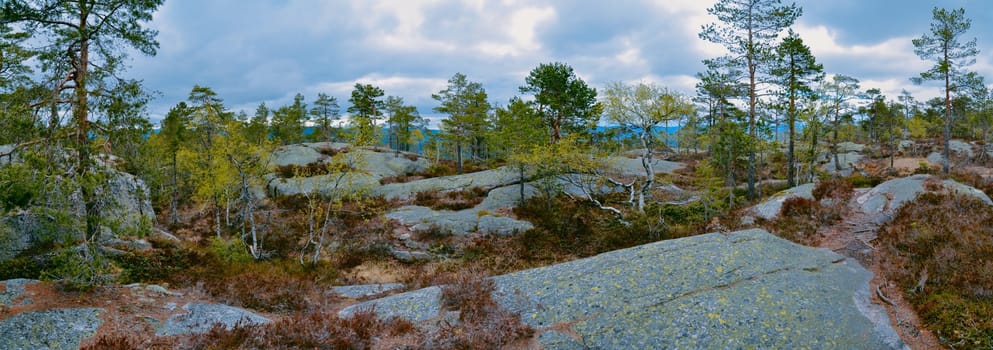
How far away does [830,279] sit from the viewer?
9984 millimetres

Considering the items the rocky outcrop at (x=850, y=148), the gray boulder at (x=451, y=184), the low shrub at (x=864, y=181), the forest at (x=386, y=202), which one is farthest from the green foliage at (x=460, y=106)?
the rocky outcrop at (x=850, y=148)

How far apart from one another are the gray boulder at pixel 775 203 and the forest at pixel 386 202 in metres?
0.58

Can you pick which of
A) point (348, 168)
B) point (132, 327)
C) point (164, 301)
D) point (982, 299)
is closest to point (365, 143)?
point (348, 168)

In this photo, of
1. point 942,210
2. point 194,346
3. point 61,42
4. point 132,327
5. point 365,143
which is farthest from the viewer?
point 365,143

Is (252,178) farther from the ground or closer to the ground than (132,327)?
farther from the ground

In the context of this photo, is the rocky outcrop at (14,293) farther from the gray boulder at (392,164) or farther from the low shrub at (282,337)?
the gray boulder at (392,164)

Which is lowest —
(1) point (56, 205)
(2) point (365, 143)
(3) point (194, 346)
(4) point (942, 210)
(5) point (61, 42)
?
(3) point (194, 346)

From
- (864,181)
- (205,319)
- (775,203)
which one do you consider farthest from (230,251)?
(864,181)

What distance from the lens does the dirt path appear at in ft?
26.3

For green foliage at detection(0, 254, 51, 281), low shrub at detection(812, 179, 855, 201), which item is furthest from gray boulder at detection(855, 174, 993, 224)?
green foliage at detection(0, 254, 51, 281)

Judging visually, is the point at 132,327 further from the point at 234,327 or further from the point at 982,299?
the point at 982,299

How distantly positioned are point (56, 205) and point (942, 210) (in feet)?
80.8

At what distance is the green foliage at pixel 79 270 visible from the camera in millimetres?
8820

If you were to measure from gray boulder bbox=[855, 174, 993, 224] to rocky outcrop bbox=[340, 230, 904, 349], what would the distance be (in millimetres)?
7525
